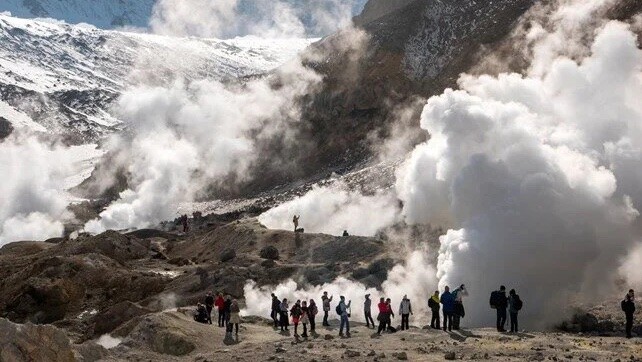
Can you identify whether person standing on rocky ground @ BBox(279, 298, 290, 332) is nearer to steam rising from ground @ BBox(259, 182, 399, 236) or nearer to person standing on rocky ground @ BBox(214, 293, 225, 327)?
person standing on rocky ground @ BBox(214, 293, 225, 327)

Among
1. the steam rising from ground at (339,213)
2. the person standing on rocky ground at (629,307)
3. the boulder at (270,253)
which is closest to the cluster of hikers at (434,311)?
the person standing on rocky ground at (629,307)

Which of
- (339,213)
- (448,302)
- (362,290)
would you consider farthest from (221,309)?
(339,213)

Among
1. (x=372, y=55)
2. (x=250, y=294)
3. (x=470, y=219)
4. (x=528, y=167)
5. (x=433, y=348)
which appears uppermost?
(x=372, y=55)

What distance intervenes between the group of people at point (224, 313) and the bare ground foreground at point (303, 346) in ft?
1.38

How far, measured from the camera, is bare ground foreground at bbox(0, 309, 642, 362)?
1642 centimetres

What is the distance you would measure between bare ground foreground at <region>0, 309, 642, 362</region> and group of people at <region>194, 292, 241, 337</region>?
42 cm

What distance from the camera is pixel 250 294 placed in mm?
35844

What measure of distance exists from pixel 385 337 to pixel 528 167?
40.1 ft

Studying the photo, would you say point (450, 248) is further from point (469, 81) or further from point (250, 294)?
point (469, 81)

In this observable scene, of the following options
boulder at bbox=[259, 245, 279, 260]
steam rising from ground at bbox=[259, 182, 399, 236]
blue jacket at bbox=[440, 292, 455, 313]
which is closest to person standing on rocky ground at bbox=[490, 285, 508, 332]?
blue jacket at bbox=[440, 292, 455, 313]

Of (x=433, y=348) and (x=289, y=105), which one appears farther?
(x=289, y=105)

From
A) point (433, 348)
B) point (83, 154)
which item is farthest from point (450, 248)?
point (83, 154)

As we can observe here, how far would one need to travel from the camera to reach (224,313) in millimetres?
26156

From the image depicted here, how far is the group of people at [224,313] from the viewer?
23859 mm
